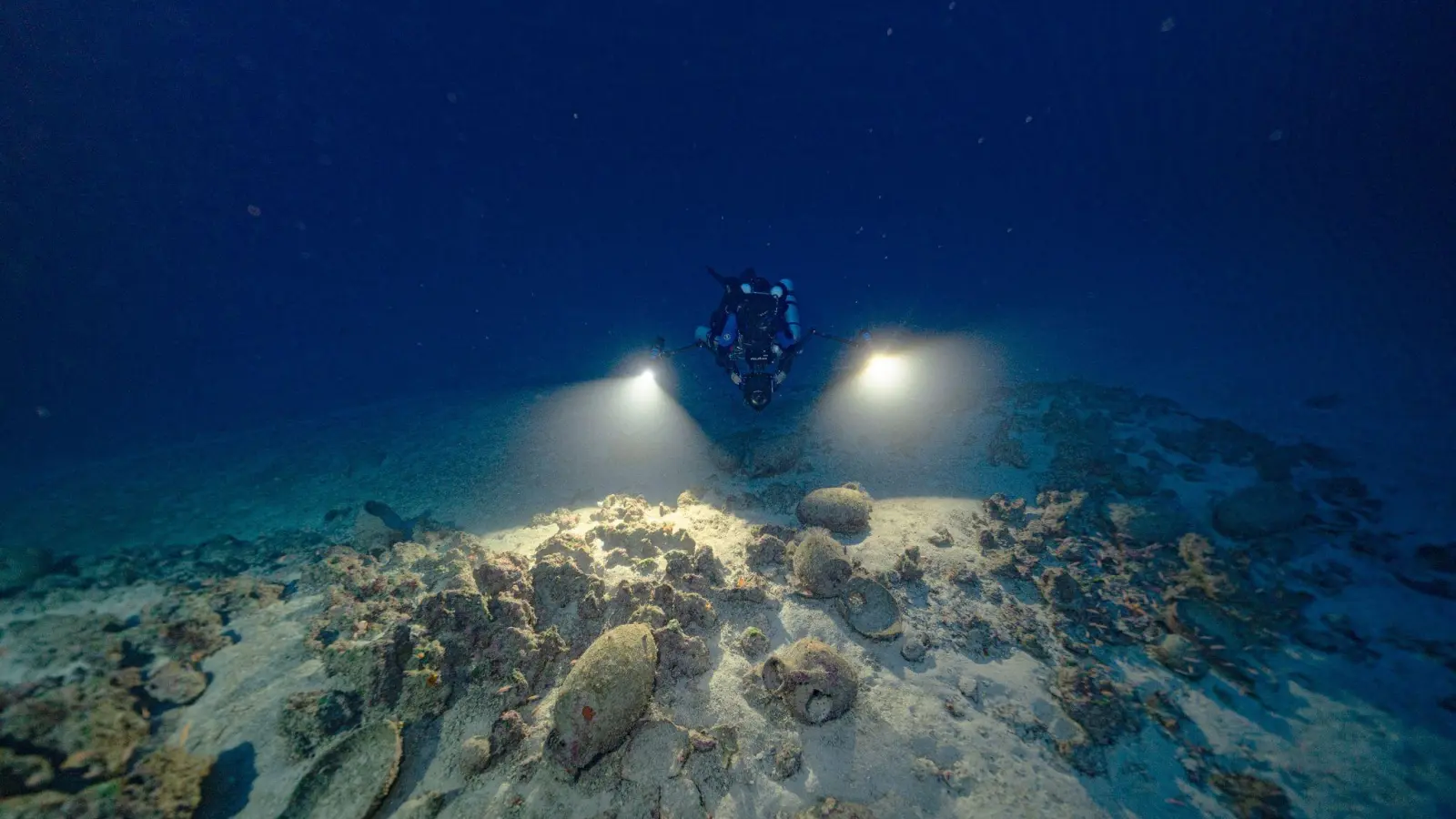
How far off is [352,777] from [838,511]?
647 centimetres

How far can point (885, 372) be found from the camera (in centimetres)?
1686

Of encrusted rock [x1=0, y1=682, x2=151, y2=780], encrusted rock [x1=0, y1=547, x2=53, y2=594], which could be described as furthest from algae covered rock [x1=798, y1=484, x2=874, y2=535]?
encrusted rock [x1=0, y1=547, x2=53, y2=594]

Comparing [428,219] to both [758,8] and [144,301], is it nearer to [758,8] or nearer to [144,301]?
[144,301]

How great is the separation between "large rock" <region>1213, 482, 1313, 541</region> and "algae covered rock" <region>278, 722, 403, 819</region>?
41.7 ft

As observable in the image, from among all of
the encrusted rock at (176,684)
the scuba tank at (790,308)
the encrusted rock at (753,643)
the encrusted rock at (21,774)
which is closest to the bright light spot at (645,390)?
the scuba tank at (790,308)

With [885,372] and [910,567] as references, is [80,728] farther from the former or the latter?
[885,372]

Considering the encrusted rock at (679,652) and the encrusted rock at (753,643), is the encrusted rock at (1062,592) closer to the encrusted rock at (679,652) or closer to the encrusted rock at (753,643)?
the encrusted rock at (753,643)

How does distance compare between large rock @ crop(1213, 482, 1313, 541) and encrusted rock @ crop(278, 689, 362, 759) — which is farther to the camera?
large rock @ crop(1213, 482, 1313, 541)

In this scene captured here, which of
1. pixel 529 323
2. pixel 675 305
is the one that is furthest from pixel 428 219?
pixel 675 305

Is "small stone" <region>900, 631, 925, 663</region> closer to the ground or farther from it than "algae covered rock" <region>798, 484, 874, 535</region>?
closer to the ground

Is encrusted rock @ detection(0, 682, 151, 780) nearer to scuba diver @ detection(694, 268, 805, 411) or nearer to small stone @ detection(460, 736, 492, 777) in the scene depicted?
small stone @ detection(460, 736, 492, 777)

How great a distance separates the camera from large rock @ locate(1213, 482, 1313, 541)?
782 cm

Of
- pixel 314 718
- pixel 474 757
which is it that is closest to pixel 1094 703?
pixel 474 757

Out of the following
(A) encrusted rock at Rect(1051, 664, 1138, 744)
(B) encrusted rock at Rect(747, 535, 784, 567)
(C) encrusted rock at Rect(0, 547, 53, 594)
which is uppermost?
(C) encrusted rock at Rect(0, 547, 53, 594)
